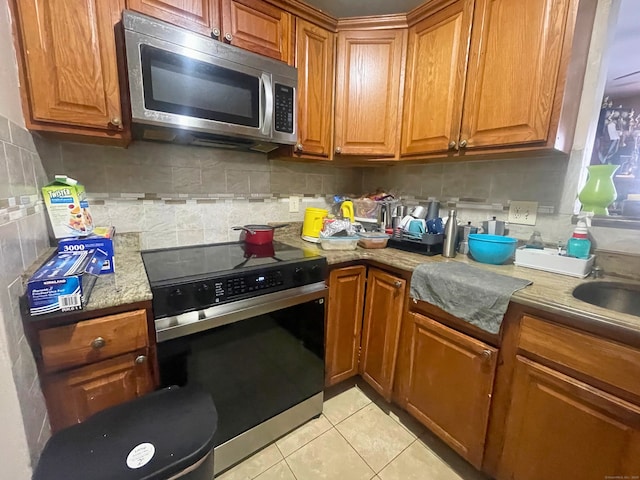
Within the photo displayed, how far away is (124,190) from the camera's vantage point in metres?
1.31

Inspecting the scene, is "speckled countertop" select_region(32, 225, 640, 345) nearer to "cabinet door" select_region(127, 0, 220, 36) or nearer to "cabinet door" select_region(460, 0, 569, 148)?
"cabinet door" select_region(460, 0, 569, 148)

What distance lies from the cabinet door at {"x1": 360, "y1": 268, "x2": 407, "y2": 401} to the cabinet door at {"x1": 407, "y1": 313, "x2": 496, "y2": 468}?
105 millimetres

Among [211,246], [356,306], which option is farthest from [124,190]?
[356,306]

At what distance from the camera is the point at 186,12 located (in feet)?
3.53

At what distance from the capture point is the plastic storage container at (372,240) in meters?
1.56

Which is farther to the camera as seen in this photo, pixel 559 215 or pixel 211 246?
pixel 211 246

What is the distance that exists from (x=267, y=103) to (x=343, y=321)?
1168 millimetres

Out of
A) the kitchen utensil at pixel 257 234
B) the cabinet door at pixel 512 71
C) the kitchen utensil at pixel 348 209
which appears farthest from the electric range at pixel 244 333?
the cabinet door at pixel 512 71

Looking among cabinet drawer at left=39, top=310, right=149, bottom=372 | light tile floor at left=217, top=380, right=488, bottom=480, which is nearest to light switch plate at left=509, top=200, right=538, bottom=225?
light tile floor at left=217, top=380, right=488, bottom=480

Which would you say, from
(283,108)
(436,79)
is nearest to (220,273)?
(283,108)

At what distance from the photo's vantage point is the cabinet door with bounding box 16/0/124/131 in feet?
2.87

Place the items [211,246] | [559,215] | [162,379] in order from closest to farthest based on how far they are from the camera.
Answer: [162,379], [559,215], [211,246]

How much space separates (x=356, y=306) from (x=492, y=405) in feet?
2.31

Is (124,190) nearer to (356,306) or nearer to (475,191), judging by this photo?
(356,306)
